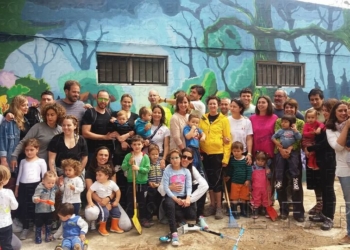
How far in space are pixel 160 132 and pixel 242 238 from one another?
165 cm

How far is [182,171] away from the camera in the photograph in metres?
4.52

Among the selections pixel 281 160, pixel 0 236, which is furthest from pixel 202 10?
pixel 0 236

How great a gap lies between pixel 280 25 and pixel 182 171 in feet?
16.0

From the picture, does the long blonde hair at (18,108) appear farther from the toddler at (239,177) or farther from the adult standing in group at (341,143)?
the adult standing in group at (341,143)

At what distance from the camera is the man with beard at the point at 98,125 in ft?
15.1

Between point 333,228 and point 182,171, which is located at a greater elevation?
point 182,171

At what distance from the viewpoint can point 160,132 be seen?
4793 mm

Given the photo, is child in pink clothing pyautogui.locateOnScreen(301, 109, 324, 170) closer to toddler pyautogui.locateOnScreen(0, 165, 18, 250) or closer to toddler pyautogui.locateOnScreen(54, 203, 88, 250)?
toddler pyautogui.locateOnScreen(54, 203, 88, 250)

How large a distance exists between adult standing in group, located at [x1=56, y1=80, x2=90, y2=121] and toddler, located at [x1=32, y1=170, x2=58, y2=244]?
2.92ft

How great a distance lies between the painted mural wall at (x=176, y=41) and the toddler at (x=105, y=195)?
2101 mm

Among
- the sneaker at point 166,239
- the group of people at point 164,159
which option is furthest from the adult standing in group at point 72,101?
the sneaker at point 166,239

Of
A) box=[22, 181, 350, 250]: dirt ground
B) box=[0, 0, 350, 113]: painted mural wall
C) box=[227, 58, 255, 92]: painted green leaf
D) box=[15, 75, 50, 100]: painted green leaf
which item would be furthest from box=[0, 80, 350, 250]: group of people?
box=[227, 58, 255, 92]: painted green leaf

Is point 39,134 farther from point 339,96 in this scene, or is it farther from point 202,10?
point 339,96

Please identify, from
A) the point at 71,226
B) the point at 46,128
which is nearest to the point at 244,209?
the point at 71,226
